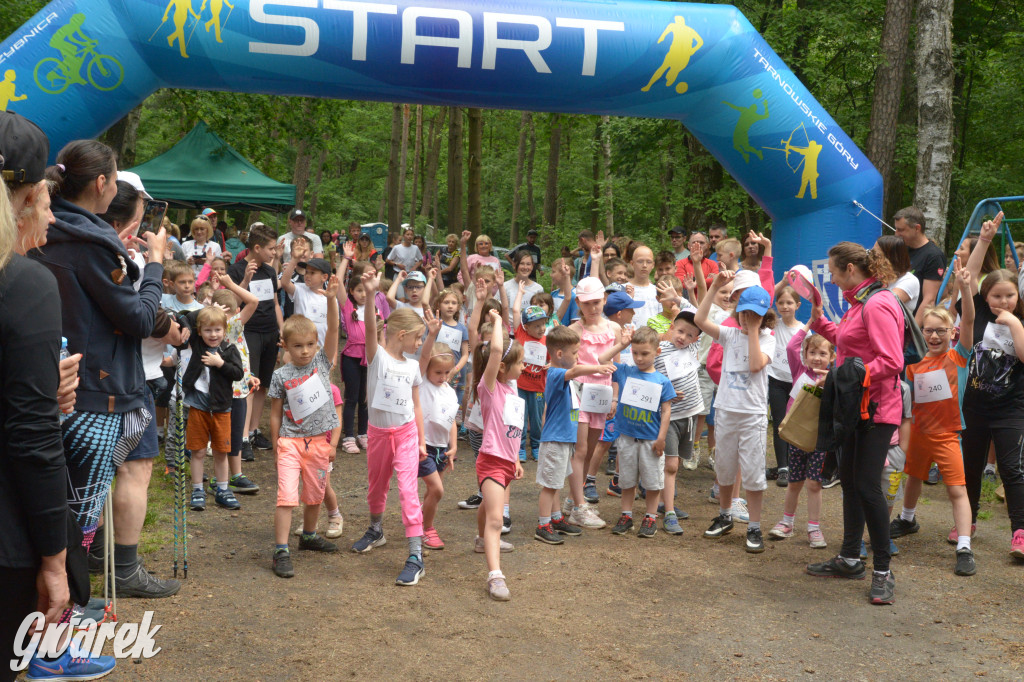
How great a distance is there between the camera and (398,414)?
5324 millimetres

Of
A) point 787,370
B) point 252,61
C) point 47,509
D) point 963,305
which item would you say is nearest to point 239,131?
point 252,61

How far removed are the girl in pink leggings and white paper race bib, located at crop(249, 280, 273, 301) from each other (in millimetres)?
3005

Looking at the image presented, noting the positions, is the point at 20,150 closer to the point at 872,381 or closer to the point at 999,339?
the point at 872,381

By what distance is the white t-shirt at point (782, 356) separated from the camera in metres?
7.38

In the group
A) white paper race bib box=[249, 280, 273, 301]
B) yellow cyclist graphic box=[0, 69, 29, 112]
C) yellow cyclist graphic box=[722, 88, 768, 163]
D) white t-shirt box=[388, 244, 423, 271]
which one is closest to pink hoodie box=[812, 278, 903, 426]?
yellow cyclist graphic box=[722, 88, 768, 163]

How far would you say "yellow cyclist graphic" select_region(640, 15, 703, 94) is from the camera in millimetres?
8078

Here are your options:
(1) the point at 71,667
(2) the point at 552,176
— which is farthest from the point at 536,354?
(2) the point at 552,176

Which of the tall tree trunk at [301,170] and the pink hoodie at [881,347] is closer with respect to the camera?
the pink hoodie at [881,347]

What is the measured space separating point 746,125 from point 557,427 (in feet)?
13.1

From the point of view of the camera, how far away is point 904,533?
641cm

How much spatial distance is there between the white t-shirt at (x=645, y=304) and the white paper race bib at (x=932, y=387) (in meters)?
2.58

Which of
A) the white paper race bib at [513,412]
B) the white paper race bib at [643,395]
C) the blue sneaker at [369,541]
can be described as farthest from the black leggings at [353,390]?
the white paper race bib at [513,412]

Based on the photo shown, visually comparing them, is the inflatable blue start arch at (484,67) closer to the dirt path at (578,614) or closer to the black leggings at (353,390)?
the black leggings at (353,390)

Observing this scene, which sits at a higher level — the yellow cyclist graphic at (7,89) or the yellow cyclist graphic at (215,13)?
the yellow cyclist graphic at (215,13)
